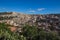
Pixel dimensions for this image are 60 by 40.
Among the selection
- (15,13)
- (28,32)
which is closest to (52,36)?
(28,32)

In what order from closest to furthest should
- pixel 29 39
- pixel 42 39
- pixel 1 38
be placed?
pixel 1 38
pixel 42 39
pixel 29 39

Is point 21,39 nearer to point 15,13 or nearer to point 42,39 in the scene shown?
point 42,39

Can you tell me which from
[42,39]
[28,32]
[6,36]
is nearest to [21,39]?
[6,36]

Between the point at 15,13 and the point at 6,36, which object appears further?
the point at 15,13

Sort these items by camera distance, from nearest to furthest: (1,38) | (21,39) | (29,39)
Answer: (1,38), (21,39), (29,39)

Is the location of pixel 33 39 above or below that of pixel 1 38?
below

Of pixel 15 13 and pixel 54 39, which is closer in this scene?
pixel 54 39

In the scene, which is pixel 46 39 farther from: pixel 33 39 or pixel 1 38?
pixel 1 38

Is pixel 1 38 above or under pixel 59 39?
above

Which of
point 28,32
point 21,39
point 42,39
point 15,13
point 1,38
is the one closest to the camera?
point 1,38
